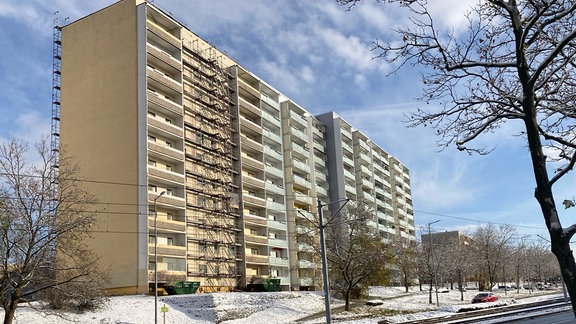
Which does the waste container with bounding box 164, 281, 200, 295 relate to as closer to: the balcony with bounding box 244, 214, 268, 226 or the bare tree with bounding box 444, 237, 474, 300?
the balcony with bounding box 244, 214, 268, 226

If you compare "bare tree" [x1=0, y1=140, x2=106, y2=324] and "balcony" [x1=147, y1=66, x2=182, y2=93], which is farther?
"balcony" [x1=147, y1=66, x2=182, y2=93]

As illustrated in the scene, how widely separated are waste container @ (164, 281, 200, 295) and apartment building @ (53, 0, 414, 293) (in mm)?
997

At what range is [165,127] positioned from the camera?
2333 inches

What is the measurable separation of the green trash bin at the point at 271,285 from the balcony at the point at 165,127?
20.2 metres

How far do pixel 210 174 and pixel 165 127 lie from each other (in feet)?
35.1

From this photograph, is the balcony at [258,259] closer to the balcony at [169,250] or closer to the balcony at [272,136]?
the balcony at [169,250]

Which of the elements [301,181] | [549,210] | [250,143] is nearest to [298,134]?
[301,181]

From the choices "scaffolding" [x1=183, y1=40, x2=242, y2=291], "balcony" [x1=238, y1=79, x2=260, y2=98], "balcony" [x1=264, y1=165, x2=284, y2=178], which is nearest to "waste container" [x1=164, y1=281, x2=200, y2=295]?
"scaffolding" [x1=183, y1=40, x2=242, y2=291]

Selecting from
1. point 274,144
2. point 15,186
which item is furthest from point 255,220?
point 15,186

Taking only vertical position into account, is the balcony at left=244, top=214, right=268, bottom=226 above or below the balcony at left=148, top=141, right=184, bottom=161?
below

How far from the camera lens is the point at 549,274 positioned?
162125mm

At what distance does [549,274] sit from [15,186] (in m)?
162

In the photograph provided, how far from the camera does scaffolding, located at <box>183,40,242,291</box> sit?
6359 cm

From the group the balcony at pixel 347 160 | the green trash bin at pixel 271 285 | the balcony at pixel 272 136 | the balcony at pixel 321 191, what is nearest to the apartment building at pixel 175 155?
the balcony at pixel 272 136
